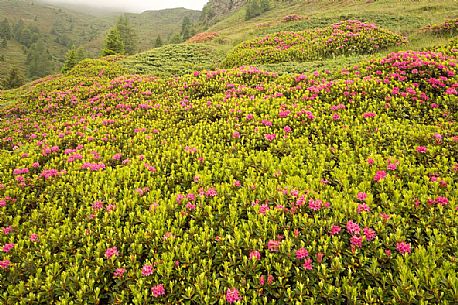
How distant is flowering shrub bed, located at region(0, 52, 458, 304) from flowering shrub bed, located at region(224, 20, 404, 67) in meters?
9.34

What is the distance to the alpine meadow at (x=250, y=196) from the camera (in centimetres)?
400

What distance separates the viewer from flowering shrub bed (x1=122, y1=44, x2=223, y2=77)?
24688 millimetres

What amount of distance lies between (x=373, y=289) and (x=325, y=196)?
1.99m

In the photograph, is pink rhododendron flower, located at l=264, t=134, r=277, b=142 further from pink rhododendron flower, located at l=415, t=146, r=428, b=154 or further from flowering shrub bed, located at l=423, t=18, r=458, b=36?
flowering shrub bed, located at l=423, t=18, r=458, b=36

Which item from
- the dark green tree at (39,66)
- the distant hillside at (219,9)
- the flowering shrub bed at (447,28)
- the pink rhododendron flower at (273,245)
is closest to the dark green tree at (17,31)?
the dark green tree at (39,66)

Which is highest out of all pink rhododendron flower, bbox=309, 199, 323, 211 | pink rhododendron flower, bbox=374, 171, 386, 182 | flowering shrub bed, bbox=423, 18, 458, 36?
flowering shrub bed, bbox=423, 18, 458, 36

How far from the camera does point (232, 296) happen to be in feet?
12.3

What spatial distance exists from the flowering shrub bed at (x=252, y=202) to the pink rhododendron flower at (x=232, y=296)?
0.01 meters

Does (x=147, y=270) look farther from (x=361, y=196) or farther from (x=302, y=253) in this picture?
(x=361, y=196)

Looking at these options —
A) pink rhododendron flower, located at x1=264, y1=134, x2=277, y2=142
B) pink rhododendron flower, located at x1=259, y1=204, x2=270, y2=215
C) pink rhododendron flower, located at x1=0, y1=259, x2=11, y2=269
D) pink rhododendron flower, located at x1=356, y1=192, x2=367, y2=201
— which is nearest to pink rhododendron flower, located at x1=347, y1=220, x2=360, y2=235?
pink rhododendron flower, located at x1=356, y1=192, x2=367, y2=201

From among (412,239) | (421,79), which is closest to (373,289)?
(412,239)

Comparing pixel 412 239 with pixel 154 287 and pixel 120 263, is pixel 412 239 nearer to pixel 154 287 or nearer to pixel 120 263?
pixel 154 287

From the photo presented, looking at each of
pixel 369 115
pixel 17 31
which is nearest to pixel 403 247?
pixel 369 115

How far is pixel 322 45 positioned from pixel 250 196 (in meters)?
17.9
